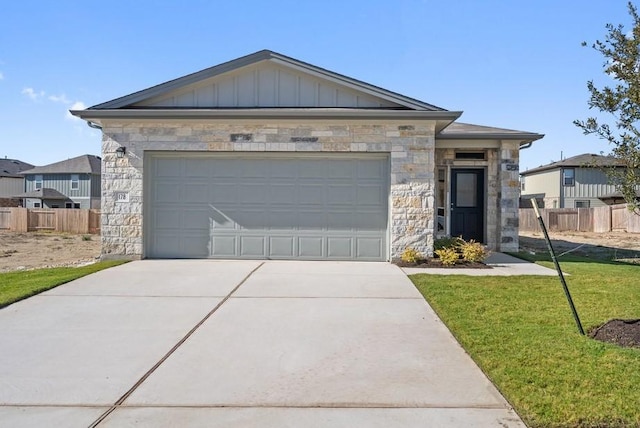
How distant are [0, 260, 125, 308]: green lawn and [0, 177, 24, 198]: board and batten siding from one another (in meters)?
44.3

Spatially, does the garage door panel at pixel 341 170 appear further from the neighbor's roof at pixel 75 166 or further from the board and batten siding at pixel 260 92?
the neighbor's roof at pixel 75 166

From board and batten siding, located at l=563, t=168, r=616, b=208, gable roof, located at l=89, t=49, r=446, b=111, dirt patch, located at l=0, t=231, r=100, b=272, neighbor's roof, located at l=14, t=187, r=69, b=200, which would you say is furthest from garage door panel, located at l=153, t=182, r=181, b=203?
board and batten siding, located at l=563, t=168, r=616, b=208

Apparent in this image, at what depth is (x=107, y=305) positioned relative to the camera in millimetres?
6539

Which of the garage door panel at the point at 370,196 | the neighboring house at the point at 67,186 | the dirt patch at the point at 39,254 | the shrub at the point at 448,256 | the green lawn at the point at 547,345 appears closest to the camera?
the green lawn at the point at 547,345

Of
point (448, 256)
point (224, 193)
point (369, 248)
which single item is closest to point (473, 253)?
point (448, 256)

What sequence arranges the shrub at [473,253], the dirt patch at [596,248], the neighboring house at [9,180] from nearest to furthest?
the shrub at [473,253], the dirt patch at [596,248], the neighboring house at [9,180]

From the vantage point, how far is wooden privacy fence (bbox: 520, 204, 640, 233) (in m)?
27.1

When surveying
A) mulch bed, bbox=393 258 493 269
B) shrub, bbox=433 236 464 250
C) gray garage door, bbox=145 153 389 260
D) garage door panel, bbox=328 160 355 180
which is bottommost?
mulch bed, bbox=393 258 493 269

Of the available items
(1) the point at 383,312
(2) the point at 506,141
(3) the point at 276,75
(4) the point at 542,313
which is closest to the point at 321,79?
(3) the point at 276,75

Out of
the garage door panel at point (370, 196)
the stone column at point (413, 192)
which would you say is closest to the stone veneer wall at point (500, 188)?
the stone column at point (413, 192)

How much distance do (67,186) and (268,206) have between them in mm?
35235

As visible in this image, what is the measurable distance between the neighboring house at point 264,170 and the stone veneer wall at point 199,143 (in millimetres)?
24

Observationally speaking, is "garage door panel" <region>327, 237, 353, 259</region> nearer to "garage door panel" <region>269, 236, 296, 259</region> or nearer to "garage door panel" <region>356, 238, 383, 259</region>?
"garage door panel" <region>356, 238, 383, 259</region>

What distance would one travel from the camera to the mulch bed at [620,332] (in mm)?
4789
